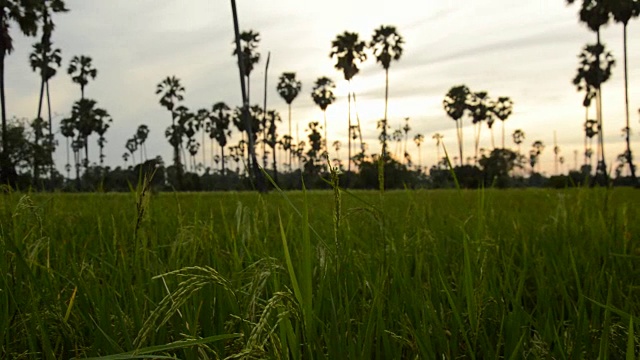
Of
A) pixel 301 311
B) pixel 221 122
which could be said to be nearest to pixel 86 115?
pixel 221 122

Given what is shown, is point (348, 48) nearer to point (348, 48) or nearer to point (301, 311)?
point (348, 48)

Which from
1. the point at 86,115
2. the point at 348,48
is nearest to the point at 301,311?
the point at 348,48

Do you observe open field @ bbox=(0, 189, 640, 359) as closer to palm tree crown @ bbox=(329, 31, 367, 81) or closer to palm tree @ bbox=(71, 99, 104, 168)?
palm tree crown @ bbox=(329, 31, 367, 81)

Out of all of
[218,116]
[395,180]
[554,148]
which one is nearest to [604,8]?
[395,180]

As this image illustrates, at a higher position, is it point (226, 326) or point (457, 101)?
point (457, 101)

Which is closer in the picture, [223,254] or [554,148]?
[223,254]

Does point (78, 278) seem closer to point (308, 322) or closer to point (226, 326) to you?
point (226, 326)

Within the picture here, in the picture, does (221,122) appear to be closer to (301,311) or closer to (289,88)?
(289,88)

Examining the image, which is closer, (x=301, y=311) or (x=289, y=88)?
(x=301, y=311)

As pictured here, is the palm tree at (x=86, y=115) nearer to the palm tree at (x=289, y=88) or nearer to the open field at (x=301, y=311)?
the palm tree at (x=289, y=88)

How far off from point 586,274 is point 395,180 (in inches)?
3458

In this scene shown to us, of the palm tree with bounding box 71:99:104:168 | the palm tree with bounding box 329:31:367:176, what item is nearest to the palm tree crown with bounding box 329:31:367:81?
the palm tree with bounding box 329:31:367:176

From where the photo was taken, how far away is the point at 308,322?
0.97 m

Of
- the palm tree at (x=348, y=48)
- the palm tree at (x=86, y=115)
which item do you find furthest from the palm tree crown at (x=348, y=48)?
the palm tree at (x=86, y=115)
